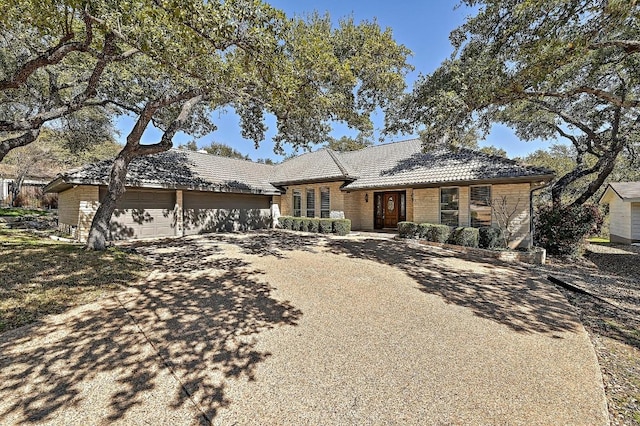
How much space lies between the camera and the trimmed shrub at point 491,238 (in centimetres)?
1022

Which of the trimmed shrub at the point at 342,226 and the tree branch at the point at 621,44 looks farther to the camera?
the trimmed shrub at the point at 342,226

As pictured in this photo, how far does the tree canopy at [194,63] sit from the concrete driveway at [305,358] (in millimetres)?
4950

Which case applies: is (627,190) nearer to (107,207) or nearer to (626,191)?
(626,191)

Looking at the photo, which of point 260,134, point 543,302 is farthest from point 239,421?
point 260,134

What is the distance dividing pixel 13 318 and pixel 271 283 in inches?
157

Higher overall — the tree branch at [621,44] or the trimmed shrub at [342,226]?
the tree branch at [621,44]

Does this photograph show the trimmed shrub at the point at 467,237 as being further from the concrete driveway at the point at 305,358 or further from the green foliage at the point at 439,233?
the concrete driveway at the point at 305,358

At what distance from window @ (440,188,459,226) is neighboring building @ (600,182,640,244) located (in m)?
10.1

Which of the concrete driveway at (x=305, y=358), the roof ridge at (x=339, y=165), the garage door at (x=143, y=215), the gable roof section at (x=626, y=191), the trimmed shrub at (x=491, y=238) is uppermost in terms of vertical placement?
the roof ridge at (x=339, y=165)

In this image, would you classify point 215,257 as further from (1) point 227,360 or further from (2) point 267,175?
(2) point 267,175

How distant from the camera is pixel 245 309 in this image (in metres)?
4.79

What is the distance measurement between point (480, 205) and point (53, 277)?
13.7 meters

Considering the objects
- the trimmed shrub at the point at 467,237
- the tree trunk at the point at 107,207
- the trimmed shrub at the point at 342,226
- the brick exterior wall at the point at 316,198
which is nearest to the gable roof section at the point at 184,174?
the brick exterior wall at the point at 316,198

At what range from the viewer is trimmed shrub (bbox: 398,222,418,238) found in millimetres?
12175
